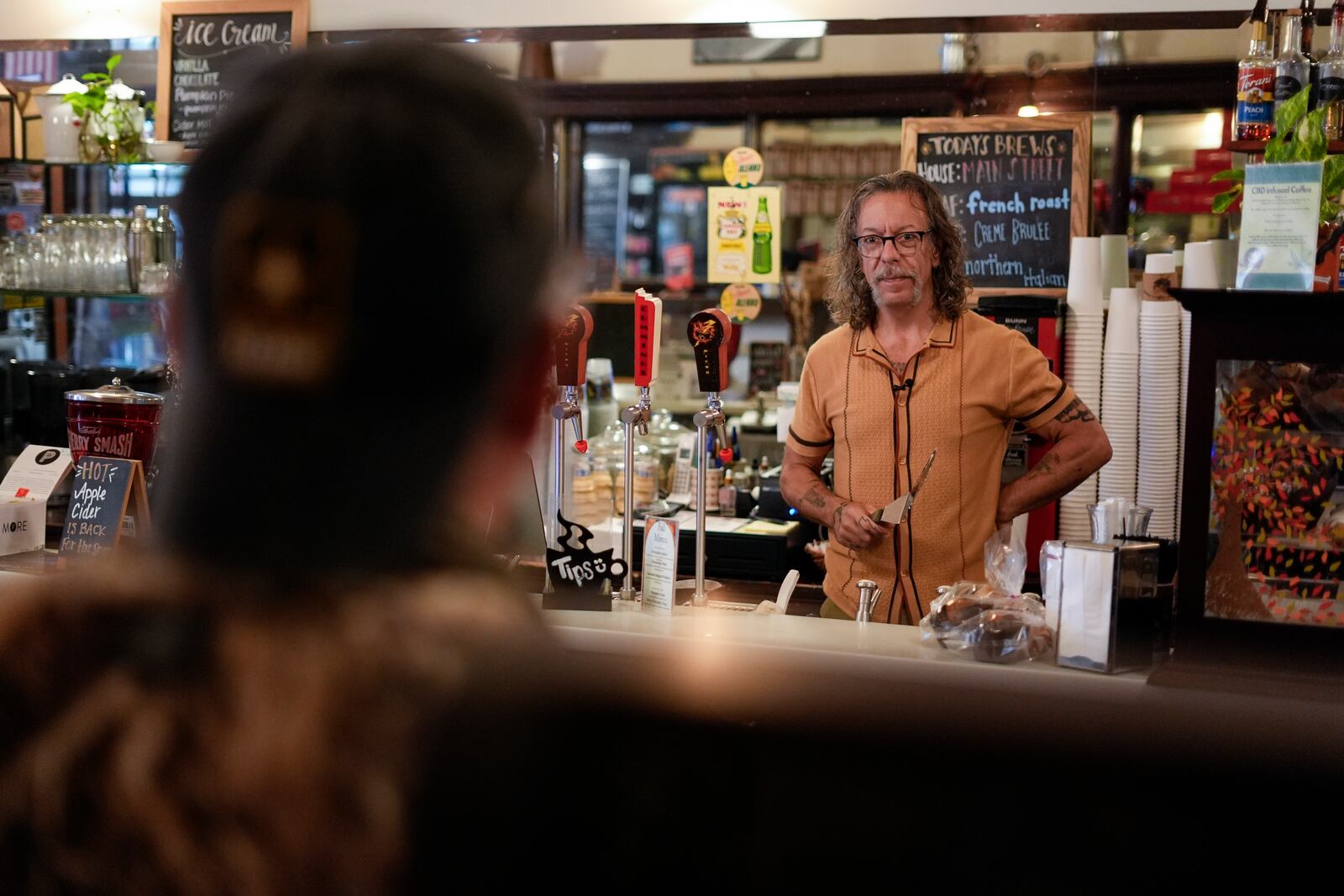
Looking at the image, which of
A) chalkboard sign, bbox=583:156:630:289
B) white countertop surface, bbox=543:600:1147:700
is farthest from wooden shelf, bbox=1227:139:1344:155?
chalkboard sign, bbox=583:156:630:289

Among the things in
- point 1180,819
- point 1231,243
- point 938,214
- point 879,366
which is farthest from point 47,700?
point 938,214

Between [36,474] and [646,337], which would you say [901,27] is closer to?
[646,337]

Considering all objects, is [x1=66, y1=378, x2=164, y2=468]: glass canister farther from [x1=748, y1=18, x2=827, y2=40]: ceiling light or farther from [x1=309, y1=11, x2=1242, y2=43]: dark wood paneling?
[x1=748, y1=18, x2=827, y2=40]: ceiling light

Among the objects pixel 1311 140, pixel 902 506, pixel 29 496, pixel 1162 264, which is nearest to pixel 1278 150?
pixel 1311 140

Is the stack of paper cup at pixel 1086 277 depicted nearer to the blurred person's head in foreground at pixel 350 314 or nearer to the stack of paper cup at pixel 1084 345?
the stack of paper cup at pixel 1084 345

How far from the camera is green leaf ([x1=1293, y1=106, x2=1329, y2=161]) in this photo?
2.07m

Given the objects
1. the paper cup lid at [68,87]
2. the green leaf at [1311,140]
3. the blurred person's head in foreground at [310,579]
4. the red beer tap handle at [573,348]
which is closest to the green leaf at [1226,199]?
the green leaf at [1311,140]

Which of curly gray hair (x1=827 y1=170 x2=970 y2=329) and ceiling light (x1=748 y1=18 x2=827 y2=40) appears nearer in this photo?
curly gray hair (x1=827 y1=170 x2=970 y2=329)

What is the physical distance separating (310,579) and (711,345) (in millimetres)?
2187

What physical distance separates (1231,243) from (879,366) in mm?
860

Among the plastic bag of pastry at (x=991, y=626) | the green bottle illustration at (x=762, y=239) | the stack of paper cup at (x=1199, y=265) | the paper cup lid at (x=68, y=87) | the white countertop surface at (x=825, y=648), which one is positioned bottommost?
the white countertop surface at (x=825, y=648)

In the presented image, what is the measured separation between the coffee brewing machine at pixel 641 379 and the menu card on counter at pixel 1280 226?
49.6 inches

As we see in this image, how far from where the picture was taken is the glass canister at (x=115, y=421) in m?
3.26

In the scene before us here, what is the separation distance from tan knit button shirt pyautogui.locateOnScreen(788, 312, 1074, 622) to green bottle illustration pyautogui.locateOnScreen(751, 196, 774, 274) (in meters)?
1.88
